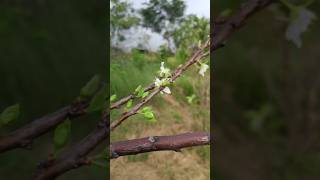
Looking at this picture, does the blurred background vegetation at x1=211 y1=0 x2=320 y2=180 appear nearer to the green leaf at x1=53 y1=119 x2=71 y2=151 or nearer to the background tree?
the background tree

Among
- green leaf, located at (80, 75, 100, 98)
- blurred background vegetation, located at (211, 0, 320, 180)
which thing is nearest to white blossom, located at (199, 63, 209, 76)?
green leaf, located at (80, 75, 100, 98)

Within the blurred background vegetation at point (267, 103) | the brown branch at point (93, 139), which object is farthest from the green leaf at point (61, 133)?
the blurred background vegetation at point (267, 103)

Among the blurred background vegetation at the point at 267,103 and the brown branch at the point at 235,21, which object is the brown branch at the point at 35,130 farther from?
the blurred background vegetation at the point at 267,103

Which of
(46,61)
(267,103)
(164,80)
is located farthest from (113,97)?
(267,103)

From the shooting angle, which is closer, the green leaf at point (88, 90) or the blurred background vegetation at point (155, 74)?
the green leaf at point (88, 90)

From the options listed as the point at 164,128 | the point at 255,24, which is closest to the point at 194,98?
the point at 164,128

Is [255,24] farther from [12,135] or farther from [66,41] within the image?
[12,135]
